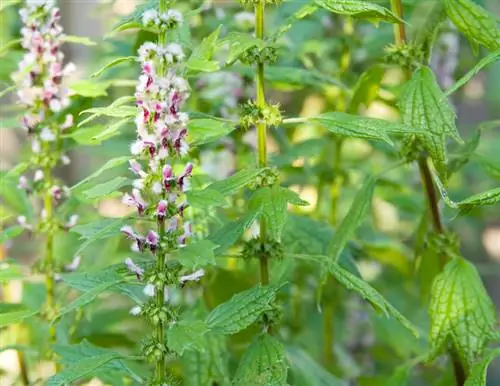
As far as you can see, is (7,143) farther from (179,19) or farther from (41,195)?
(179,19)

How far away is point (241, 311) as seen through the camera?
108cm

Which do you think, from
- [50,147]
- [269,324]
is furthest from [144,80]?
[50,147]

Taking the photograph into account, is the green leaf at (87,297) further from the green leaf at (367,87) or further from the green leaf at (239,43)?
the green leaf at (367,87)

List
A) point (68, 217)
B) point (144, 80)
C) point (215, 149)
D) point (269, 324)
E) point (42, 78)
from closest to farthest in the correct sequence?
point (144, 80)
point (269, 324)
point (42, 78)
point (68, 217)
point (215, 149)

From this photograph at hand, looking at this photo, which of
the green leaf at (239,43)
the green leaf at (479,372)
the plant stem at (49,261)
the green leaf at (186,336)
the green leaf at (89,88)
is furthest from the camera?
the plant stem at (49,261)

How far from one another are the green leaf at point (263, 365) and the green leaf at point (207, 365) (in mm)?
142

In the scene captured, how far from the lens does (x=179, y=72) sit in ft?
3.45

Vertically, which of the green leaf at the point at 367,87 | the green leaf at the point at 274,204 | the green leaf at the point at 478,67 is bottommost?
the green leaf at the point at 274,204

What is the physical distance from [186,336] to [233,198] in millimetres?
610

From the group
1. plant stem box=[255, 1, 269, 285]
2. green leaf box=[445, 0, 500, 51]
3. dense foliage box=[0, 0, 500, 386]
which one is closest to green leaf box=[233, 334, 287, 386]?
dense foliage box=[0, 0, 500, 386]

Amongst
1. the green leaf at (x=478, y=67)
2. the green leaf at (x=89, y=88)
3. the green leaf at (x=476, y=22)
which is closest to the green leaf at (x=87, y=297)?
the green leaf at (x=89, y=88)

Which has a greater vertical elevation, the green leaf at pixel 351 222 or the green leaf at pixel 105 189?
the green leaf at pixel 105 189

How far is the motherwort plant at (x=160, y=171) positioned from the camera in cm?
100

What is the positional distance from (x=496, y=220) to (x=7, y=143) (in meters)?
1.89
